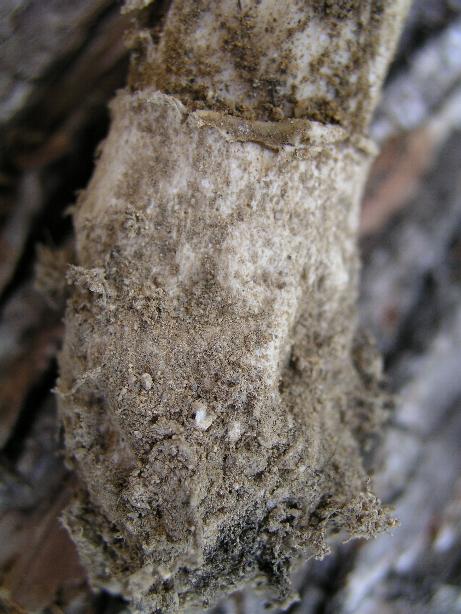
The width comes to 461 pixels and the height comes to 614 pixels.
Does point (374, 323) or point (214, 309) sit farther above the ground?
point (374, 323)

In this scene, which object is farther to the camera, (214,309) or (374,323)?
(374,323)

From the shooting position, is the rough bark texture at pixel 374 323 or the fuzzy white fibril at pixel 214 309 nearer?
the fuzzy white fibril at pixel 214 309

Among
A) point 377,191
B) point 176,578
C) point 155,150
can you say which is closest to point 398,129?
point 377,191

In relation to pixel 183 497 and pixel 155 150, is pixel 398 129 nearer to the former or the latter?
pixel 155 150

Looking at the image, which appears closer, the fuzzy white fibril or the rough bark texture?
the fuzzy white fibril
